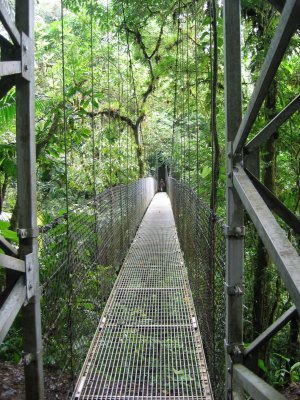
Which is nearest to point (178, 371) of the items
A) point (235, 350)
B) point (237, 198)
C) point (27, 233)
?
point (235, 350)

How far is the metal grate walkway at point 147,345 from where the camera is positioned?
2.17 m

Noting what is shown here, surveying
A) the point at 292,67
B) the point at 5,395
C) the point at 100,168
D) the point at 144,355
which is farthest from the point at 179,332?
the point at 100,168

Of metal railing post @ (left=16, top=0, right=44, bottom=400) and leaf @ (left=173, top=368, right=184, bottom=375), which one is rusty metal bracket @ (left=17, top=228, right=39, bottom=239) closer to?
metal railing post @ (left=16, top=0, right=44, bottom=400)

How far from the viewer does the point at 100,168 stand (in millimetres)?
6637

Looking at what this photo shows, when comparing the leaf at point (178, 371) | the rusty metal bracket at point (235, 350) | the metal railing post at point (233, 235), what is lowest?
the leaf at point (178, 371)

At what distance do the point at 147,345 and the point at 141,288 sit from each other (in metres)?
1.05

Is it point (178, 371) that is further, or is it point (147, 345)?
point (147, 345)

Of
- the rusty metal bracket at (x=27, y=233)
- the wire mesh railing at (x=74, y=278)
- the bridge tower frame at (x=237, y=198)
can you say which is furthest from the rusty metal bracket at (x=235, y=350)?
the rusty metal bracket at (x=27, y=233)

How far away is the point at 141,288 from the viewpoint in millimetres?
3740

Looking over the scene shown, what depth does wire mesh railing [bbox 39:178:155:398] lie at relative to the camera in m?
1.89

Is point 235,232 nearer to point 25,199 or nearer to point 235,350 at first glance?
point 235,350

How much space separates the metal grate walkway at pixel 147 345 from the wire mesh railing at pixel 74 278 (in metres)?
0.11

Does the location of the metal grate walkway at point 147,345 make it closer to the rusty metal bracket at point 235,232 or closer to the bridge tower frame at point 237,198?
the bridge tower frame at point 237,198

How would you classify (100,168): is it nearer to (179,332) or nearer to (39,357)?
(179,332)
